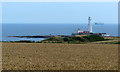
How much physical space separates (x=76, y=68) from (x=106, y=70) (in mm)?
1482

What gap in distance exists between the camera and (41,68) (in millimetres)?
16734

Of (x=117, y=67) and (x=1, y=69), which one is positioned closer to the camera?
(x=1, y=69)

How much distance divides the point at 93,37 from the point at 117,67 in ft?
151

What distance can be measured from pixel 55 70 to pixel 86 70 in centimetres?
149

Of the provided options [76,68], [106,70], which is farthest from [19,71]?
[106,70]

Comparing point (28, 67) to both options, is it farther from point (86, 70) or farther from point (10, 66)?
point (86, 70)

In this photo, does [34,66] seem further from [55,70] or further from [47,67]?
[55,70]

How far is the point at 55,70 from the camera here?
16047mm

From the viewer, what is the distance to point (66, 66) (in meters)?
17.8

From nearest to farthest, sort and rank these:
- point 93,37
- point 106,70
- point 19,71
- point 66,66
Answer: point 19,71, point 106,70, point 66,66, point 93,37

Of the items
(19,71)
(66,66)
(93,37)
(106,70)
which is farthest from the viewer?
(93,37)

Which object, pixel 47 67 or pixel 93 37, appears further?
pixel 93 37

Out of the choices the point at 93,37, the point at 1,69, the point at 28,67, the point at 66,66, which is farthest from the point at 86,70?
the point at 93,37

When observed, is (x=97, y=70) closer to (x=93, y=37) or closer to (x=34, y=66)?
(x=34, y=66)
